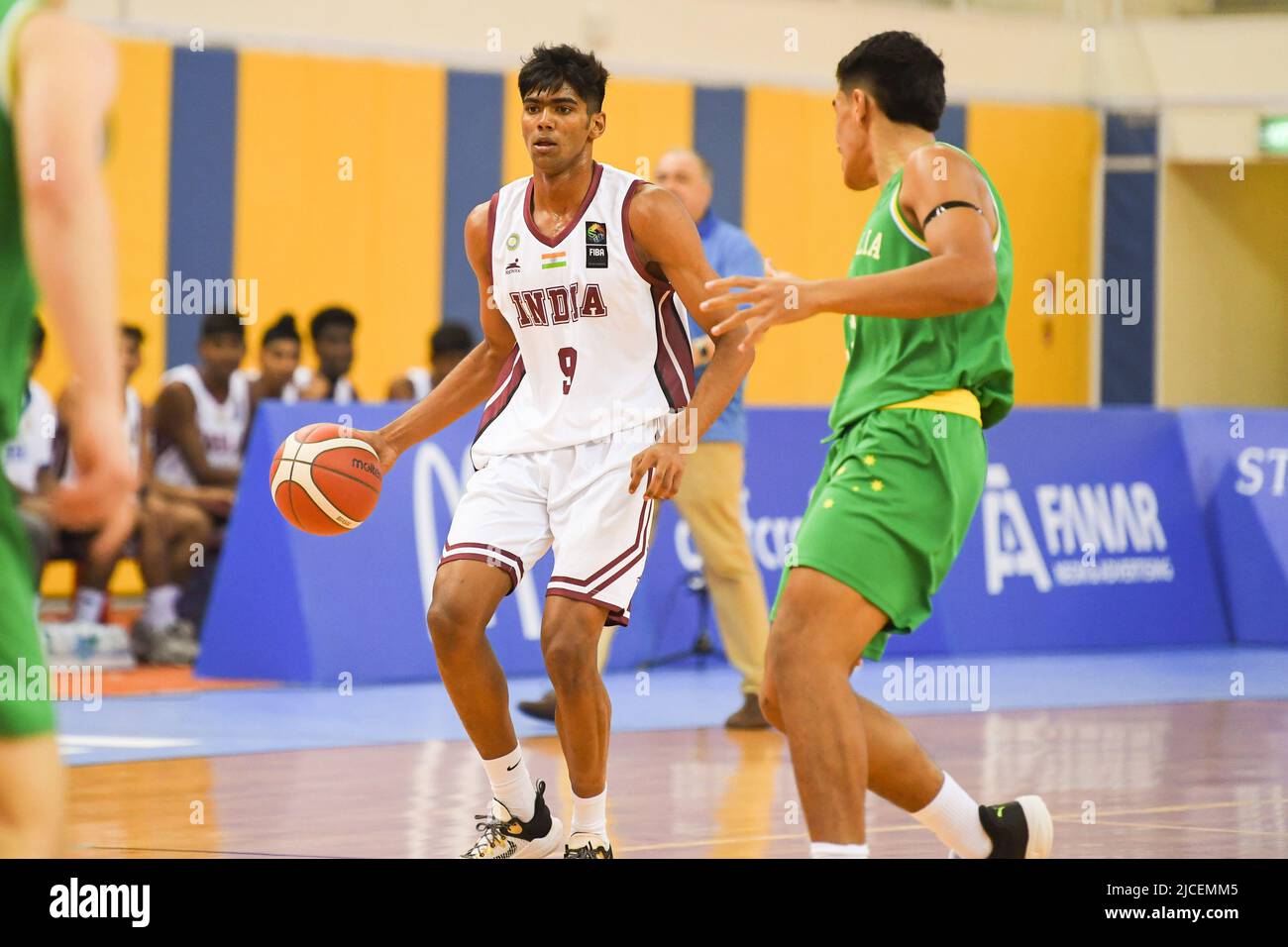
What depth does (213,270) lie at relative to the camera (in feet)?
50.1

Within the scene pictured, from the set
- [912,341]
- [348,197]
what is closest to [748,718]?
[912,341]

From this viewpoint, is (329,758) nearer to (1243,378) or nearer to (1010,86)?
(1010,86)

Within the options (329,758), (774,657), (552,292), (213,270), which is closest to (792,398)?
→ (213,270)

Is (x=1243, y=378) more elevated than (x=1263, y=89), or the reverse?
(x=1263, y=89)

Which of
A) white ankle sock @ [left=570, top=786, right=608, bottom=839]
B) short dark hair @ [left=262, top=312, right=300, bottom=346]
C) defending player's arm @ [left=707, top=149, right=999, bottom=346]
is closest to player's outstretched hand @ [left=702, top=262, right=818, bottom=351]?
defending player's arm @ [left=707, top=149, right=999, bottom=346]

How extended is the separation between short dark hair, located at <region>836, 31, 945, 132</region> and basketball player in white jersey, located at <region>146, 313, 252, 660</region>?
22.4 ft

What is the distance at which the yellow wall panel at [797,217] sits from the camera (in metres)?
18.2

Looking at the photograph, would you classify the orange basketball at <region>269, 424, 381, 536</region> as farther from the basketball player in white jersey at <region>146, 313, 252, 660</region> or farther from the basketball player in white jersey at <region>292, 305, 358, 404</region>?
the basketball player in white jersey at <region>292, 305, 358, 404</region>

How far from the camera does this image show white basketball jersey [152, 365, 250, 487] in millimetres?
11141

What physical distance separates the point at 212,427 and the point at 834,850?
7567 mm

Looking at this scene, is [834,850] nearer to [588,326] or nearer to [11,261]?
[588,326]

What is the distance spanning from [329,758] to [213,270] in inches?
317

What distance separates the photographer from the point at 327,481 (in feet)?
19.0

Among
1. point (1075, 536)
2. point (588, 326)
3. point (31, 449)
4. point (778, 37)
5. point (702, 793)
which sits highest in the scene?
point (778, 37)
